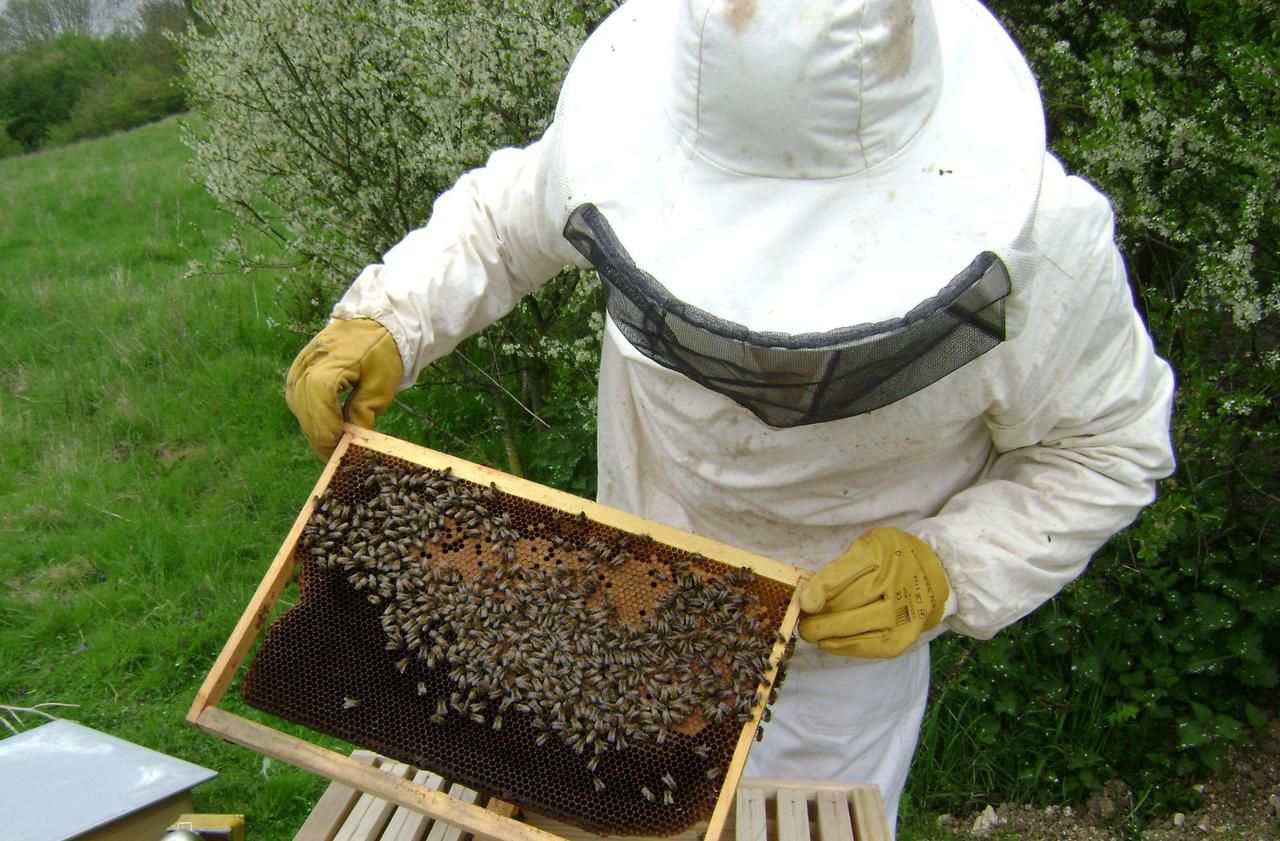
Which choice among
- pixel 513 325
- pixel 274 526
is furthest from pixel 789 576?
pixel 274 526

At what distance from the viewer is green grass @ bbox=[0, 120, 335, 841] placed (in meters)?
4.80

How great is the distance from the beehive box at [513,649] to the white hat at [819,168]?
0.76 metres

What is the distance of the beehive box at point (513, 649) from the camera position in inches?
85.9

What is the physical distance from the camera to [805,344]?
5.66 feet

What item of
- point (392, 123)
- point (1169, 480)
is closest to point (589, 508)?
point (1169, 480)

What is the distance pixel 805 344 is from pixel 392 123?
3.84 m

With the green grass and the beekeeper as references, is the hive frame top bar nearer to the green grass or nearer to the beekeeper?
the beekeeper

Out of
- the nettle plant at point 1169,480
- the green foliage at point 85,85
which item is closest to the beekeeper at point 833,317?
the nettle plant at point 1169,480

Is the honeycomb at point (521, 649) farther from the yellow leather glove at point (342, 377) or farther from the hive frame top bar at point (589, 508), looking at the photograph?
the yellow leather glove at point (342, 377)

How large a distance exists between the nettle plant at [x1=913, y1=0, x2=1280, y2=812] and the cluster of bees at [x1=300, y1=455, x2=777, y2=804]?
2261mm

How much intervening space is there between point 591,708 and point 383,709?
500 millimetres

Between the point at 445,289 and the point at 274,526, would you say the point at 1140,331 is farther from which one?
the point at 274,526

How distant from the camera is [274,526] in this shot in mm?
5816

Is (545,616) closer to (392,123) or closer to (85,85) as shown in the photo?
(392,123)
